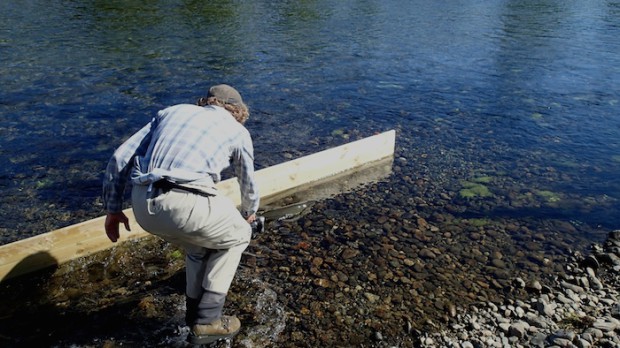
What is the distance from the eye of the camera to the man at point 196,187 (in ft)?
13.6

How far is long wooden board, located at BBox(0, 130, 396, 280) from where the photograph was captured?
608 centimetres

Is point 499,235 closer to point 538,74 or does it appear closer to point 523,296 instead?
point 523,296

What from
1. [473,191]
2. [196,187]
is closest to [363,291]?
[196,187]

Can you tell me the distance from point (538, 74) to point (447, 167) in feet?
31.8

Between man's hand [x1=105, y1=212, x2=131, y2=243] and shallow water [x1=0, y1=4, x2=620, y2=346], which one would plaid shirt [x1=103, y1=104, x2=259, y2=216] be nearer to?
man's hand [x1=105, y1=212, x2=131, y2=243]

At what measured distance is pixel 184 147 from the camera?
4172mm

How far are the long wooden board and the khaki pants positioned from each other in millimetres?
2499

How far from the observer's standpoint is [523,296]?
6.27 metres

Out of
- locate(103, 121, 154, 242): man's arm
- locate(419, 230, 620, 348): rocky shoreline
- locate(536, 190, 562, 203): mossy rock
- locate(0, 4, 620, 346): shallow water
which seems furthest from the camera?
locate(536, 190, 562, 203): mossy rock

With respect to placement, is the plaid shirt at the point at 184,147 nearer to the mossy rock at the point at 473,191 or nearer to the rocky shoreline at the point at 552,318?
the rocky shoreline at the point at 552,318

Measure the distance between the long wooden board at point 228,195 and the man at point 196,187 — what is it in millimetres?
2026

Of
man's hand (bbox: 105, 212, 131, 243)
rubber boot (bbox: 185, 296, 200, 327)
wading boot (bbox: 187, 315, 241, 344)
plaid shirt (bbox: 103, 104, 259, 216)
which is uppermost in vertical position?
plaid shirt (bbox: 103, 104, 259, 216)

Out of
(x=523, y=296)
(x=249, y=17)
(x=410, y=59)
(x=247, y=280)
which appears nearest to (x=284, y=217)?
(x=247, y=280)

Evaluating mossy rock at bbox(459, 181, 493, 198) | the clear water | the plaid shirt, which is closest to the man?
the plaid shirt
